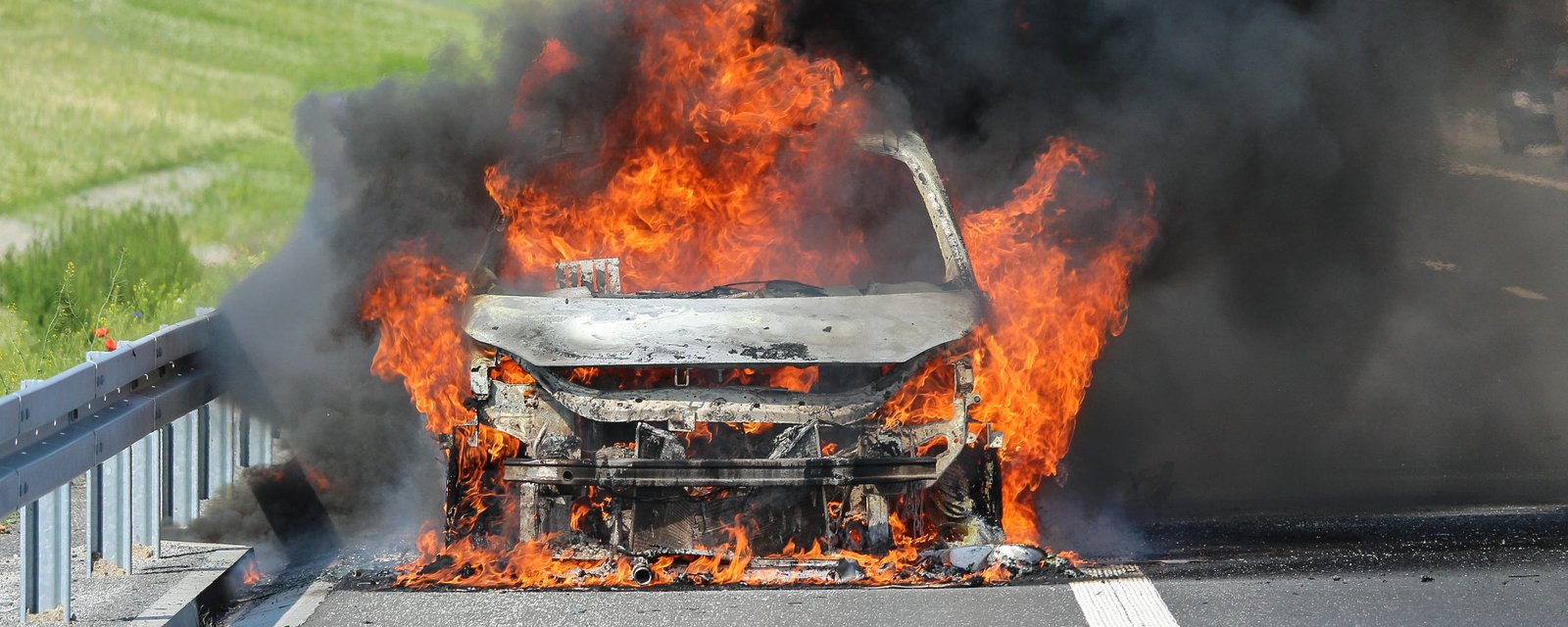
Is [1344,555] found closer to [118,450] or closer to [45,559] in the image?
[118,450]

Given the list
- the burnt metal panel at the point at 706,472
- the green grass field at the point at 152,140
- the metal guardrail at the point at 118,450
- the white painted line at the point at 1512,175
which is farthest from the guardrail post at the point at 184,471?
the white painted line at the point at 1512,175

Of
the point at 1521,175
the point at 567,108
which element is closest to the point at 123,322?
the point at 567,108

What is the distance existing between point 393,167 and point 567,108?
1.04 metres

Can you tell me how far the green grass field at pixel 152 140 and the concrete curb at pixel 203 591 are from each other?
3683 mm

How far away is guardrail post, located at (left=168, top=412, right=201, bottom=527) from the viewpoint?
745 centimetres

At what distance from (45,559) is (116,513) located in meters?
0.79

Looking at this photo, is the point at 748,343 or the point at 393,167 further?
the point at 393,167

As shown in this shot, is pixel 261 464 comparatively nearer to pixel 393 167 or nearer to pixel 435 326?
pixel 435 326

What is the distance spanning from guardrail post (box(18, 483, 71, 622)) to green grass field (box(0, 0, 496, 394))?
4.54m

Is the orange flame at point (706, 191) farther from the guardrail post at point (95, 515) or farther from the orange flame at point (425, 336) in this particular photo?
the guardrail post at point (95, 515)

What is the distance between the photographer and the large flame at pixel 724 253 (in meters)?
7.25

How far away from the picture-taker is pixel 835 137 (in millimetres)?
9148


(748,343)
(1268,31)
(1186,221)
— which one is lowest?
(748,343)

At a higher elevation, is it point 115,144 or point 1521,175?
point 115,144
